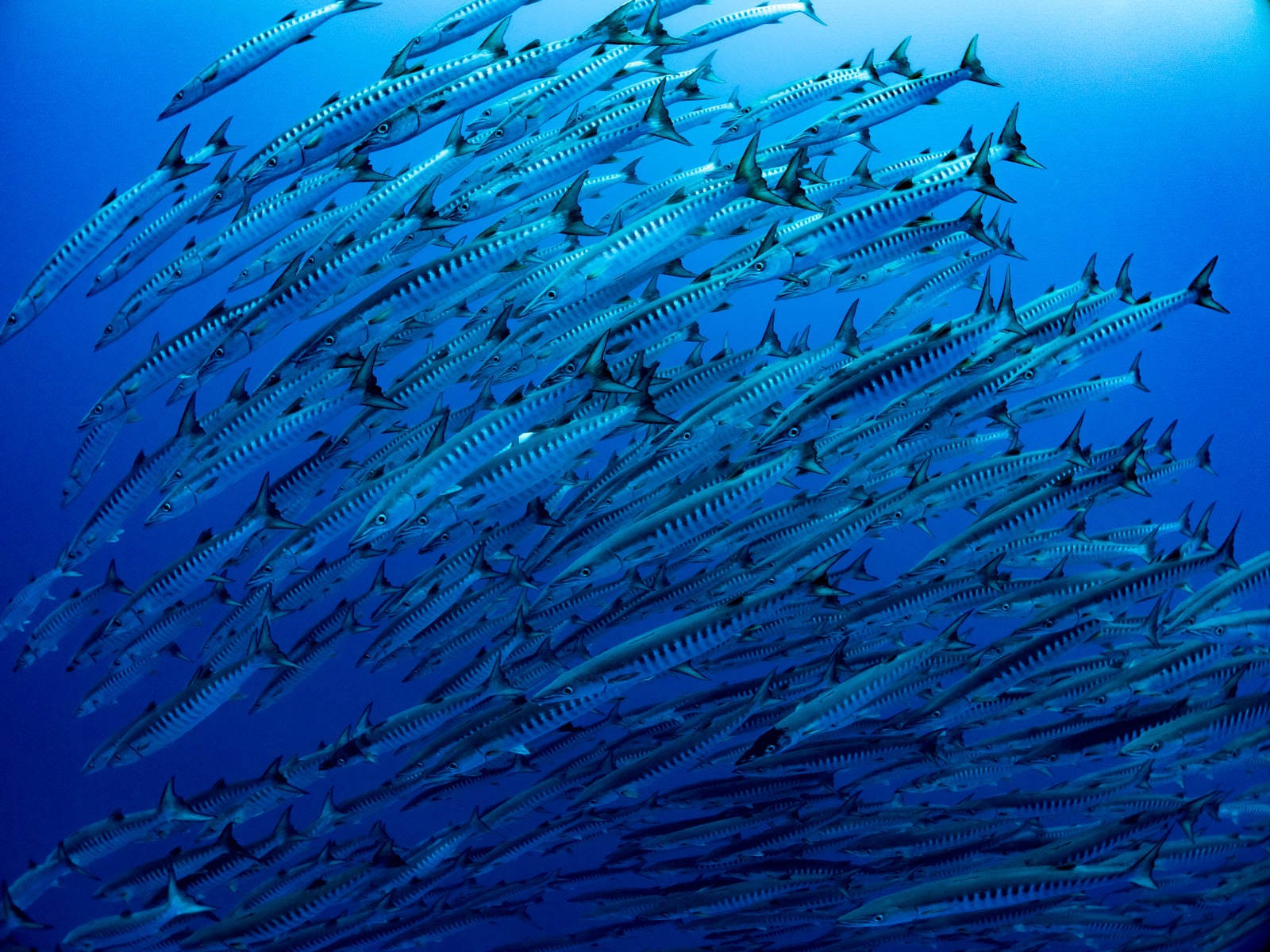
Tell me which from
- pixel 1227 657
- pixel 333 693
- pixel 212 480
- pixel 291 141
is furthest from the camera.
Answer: pixel 333 693

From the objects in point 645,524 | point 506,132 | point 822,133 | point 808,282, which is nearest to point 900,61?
point 822,133

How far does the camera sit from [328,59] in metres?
5.90

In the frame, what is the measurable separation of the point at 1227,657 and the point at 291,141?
383cm

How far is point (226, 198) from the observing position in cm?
289

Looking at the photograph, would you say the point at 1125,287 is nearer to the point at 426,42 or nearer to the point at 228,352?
the point at 426,42

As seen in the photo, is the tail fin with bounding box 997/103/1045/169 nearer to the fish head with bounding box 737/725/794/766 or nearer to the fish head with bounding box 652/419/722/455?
the fish head with bounding box 652/419/722/455

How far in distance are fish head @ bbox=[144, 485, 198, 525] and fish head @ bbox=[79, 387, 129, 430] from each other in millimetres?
384

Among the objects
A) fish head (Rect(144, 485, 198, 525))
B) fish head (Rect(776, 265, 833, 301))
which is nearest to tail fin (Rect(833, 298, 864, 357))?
fish head (Rect(776, 265, 833, 301))

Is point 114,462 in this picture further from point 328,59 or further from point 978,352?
point 978,352

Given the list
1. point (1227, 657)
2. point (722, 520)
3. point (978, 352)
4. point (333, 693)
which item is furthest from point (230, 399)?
point (333, 693)

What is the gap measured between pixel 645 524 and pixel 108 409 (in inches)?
76.7

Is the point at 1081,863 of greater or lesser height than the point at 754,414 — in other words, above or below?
below

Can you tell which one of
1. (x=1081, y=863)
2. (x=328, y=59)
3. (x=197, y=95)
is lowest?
(x=1081, y=863)

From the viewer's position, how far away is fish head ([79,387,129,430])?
316 cm
